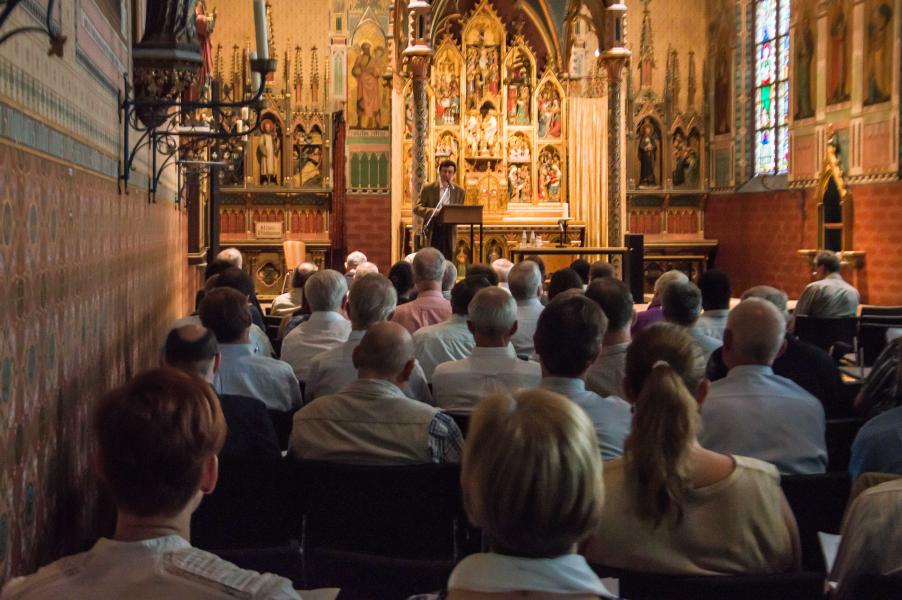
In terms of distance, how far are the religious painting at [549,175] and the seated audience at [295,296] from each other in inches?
439

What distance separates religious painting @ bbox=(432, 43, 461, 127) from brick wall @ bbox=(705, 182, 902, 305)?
16.1 feet

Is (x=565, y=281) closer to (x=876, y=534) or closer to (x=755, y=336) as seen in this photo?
(x=755, y=336)

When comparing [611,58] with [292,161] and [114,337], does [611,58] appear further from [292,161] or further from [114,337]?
[114,337]

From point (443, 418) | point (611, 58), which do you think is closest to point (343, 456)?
point (443, 418)

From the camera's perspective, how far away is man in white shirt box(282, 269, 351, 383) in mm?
6375

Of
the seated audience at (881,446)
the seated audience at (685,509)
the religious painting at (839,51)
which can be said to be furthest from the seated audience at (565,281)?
the religious painting at (839,51)

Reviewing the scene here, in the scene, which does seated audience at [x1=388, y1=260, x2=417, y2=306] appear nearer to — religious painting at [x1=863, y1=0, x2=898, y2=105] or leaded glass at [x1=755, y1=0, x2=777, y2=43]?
religious painting at [x1=863, y1=0, x2=898, y2=105]

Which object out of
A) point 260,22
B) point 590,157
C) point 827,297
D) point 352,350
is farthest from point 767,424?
point 590,157

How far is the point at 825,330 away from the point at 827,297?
41 centimetres

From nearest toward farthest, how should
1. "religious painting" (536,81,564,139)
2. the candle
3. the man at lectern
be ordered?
1. the candle
2. the man at lectern
3. "religious painting" (536,81,564,139)

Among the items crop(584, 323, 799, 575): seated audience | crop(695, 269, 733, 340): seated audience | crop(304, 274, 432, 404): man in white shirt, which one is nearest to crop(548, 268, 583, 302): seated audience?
crop(695, 269, 733, 340): seated audience

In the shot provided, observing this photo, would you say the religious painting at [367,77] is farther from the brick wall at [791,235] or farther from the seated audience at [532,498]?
the seated audience at [532,498]

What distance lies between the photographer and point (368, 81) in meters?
19.3

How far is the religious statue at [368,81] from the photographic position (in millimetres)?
19266
